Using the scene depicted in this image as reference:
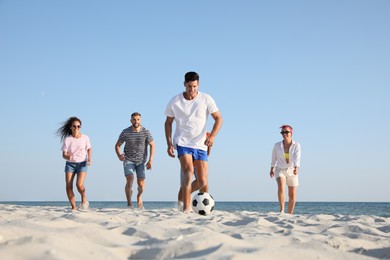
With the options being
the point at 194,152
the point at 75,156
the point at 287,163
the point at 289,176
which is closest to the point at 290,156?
the point at 287,163

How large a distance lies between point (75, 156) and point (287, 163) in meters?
4.06

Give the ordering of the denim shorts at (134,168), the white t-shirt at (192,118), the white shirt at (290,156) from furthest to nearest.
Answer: the denim shorts at (134,168)
the white shirt at (290,156)
the white t-shirt at (192,118)

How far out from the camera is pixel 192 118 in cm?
606

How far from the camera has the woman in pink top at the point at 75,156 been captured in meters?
7.84

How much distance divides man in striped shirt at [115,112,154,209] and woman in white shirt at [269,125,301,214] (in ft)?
9.27

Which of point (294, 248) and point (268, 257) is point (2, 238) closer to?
point (268, 257)

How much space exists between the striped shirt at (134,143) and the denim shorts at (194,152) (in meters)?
3.16

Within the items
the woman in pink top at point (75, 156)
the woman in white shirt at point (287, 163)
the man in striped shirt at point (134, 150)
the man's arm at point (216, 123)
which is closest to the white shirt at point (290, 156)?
the woman in white shirt at point (287, 163)

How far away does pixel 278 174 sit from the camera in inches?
321

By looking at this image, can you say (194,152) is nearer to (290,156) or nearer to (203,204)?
(203,204)

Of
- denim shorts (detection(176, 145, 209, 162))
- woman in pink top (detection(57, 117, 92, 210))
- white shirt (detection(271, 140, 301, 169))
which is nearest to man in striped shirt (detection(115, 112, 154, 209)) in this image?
woman in pink top (detection(57, 117, 92, 210))

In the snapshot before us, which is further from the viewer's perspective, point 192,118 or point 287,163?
point 287,163

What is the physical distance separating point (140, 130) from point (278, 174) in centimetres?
315

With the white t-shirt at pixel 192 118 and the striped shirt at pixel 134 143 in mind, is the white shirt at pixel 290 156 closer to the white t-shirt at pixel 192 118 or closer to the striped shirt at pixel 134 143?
the white t-shirt at pixel 192 118
